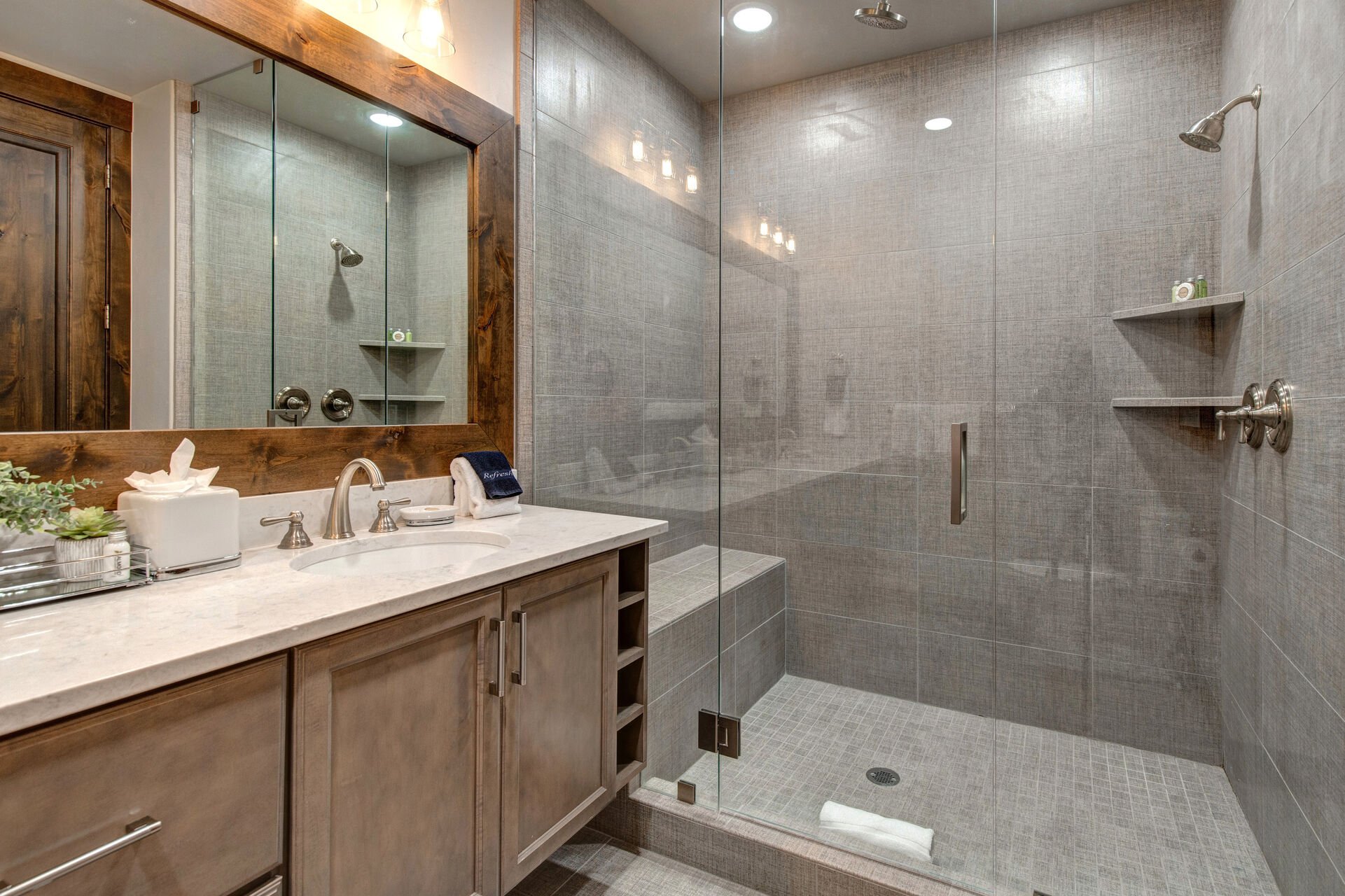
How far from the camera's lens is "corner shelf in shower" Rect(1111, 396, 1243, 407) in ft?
5.90

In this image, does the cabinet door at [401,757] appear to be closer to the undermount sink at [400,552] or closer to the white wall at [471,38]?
the undermount sink at [400,552]

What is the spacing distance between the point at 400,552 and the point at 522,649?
1.56 ft

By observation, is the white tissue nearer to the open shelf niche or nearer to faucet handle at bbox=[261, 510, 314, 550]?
faucet handle at bbox=[261, 510, 314, 550]

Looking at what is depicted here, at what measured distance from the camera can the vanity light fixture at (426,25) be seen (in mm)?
1799

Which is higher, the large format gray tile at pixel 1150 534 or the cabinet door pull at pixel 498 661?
the large format gray tile at pixel 1150 534

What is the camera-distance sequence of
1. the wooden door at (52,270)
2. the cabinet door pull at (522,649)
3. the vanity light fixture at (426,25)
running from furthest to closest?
1. the vanity light fixture at (426,25)
2. the cabinet door pull at (522,649)
3. the wooden door at (52,270)

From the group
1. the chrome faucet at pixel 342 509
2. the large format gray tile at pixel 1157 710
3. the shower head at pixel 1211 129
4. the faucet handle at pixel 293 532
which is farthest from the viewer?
the large format gray tile at pixel 1157 710

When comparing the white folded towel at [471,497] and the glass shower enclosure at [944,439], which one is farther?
the white folded towel at [471,497]

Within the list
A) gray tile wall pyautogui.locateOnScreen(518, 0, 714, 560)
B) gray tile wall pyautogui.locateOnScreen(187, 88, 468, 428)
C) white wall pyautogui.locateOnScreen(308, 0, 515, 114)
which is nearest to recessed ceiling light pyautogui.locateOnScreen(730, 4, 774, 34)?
gray tile wall pyautogui.locateOnScreen(518, 0, 714, 560)

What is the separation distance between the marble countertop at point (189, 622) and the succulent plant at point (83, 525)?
10 cm

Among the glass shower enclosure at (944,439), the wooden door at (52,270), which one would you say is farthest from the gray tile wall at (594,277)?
the wooden door at (52,270)

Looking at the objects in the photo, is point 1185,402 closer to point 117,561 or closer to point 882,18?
point 882,18

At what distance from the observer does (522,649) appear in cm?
134

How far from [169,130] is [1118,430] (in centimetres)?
244
